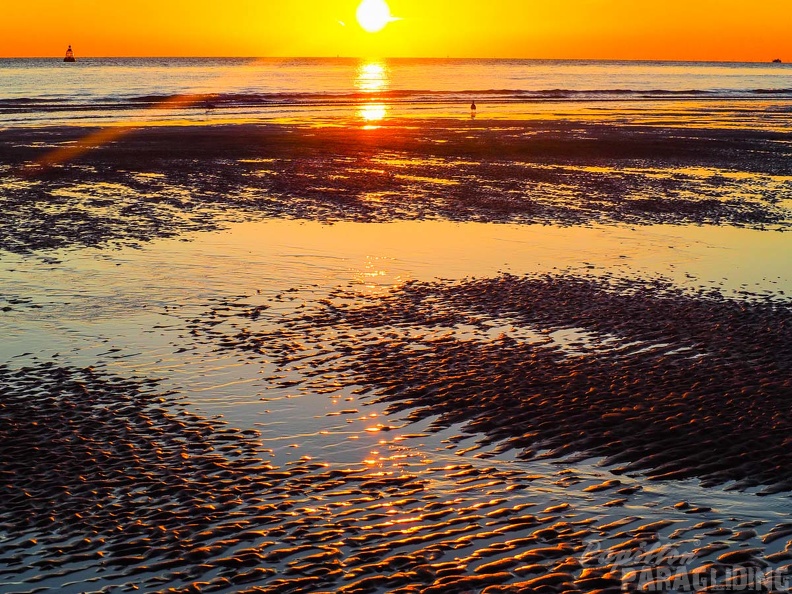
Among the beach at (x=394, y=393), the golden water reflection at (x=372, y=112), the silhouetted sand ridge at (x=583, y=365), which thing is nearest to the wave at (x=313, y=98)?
the golden water reflection at (x=372, y=112)

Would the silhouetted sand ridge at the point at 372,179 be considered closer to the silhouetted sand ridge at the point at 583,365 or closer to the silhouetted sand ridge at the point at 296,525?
the silhouetted sand ridge at the point at 583,365

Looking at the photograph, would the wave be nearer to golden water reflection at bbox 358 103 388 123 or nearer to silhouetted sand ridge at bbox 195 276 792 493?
golden water reflection at bbox 358 103 388 123

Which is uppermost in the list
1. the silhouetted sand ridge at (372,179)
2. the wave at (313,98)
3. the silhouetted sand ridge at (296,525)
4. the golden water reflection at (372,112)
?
the wave at (313,98)

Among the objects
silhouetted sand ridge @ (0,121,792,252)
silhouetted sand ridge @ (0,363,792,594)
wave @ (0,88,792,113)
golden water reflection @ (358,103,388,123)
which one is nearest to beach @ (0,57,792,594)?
silhouetted sand ridge @ (0,363,792,594)

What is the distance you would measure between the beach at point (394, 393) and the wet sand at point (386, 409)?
0.05 m

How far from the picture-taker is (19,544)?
984 centimetres

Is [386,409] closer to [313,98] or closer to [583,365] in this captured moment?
[583,365]

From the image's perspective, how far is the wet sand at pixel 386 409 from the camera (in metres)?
9.69

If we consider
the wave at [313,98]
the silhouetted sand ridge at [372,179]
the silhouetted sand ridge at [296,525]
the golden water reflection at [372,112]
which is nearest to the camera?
the silhouetted sand ridge at [296,525]

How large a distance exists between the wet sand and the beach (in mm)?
50

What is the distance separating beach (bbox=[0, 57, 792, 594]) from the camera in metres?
9.74

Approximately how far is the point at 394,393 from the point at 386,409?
2.34 ft

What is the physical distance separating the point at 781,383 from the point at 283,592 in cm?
962

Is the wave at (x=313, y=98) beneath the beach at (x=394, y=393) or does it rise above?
above
